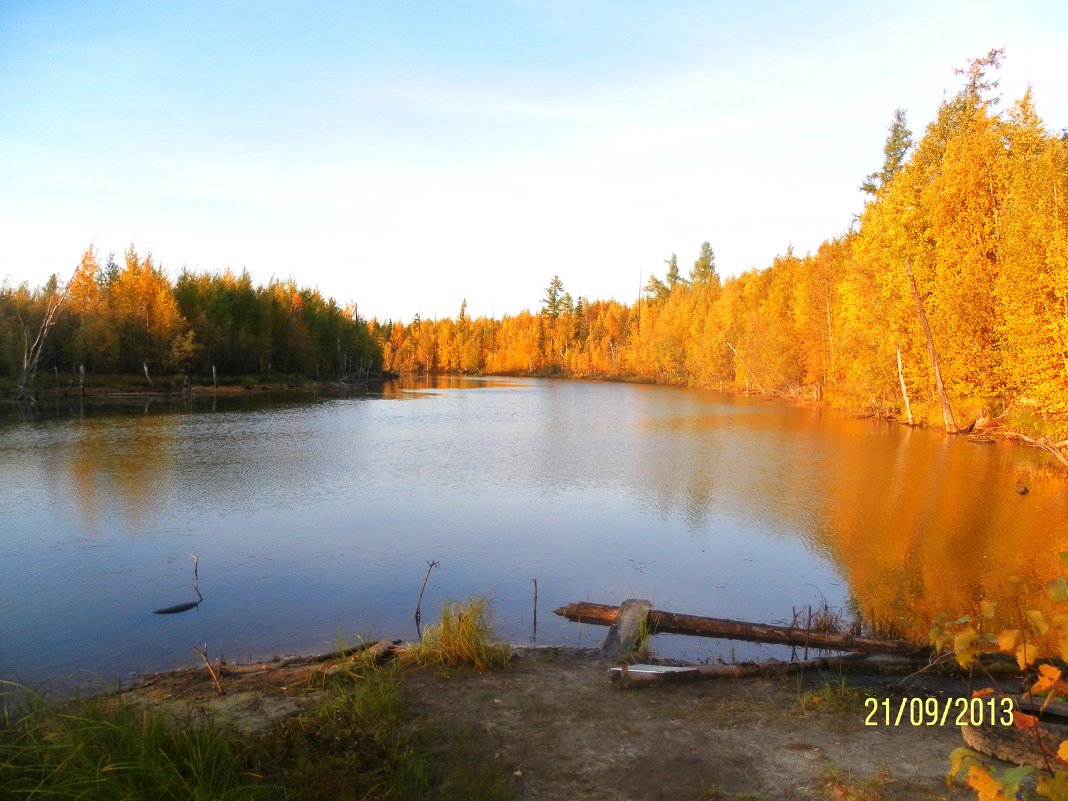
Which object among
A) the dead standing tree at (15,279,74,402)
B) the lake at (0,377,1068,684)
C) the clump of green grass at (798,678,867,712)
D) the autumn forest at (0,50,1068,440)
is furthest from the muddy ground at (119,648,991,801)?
the dead standing tree at (15,279,74,402)

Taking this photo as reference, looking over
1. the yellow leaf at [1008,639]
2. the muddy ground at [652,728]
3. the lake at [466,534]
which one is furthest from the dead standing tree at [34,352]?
the yellow leaf at [1008,639]

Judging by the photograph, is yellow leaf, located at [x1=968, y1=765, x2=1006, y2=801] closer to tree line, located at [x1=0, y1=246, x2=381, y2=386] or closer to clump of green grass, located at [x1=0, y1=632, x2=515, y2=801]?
clump of green grass, located at [x1=0, y1=632, x2=515, y2=801]

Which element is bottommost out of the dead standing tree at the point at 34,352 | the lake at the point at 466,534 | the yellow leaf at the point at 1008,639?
the lake at the point at 466,534

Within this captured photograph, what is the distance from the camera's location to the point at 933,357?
84.5 ft

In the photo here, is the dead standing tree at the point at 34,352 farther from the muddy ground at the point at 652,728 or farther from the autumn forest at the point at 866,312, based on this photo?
the muddy ground at the point at 652,728

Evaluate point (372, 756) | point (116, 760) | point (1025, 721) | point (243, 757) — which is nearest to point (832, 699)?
point (1025, 721)

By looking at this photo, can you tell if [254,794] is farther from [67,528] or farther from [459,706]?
[67,528]

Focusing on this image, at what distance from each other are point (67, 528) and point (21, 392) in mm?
30837

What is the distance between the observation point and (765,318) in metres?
52.3

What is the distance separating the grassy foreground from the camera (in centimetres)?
364

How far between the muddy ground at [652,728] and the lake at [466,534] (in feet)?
4.28

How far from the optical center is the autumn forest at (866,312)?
2039 cm

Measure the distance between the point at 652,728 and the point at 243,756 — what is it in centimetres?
282

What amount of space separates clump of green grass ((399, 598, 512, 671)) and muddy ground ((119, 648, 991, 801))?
0.15 meters
